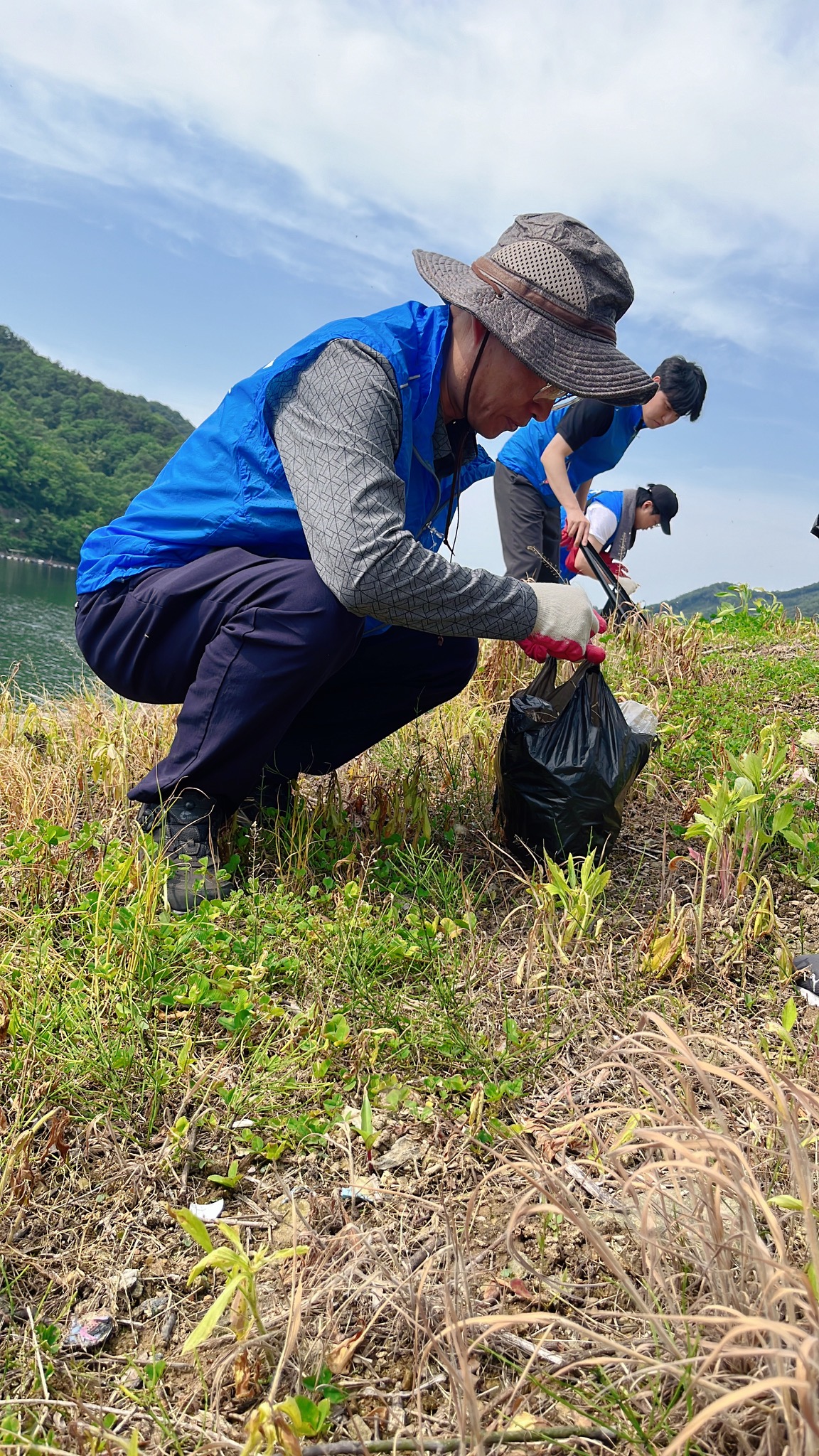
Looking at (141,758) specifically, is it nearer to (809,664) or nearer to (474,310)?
(474,310)

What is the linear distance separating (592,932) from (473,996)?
354 millimetres

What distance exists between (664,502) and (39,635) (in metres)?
14.4

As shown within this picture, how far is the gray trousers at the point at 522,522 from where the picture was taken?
446 cm

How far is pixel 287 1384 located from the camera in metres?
1.09

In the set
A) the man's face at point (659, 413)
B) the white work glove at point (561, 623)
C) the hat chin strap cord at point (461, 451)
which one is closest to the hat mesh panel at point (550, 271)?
the hat chin strap cord at point (461, 451)

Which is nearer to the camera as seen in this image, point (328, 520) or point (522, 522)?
point (328, 520)

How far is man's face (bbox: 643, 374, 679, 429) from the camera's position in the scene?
14.5ft

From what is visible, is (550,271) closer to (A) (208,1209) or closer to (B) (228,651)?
(B) (228,651)

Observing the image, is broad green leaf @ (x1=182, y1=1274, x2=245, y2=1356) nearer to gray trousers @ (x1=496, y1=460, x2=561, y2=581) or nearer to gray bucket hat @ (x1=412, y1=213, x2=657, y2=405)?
gray bucket hat @ (x1=412, y1=213, x2=657, y2=405)

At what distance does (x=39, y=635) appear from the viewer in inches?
692

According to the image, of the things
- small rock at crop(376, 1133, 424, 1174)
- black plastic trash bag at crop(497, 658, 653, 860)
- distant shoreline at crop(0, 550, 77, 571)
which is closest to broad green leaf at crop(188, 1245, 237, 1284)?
small rock at crop(376, 1133, 424, 1174)

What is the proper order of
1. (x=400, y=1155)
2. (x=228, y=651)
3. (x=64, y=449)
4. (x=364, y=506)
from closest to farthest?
(x=400, y=1155) → (x=364, y=506) → (x=228, y=651) → (x=64, y=449)

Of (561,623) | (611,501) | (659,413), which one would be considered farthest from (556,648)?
(611,501)

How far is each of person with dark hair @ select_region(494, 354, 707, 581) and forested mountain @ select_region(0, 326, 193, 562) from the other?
174 ft
